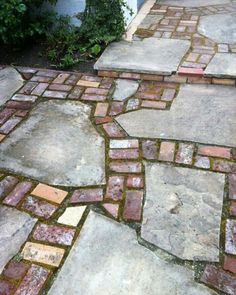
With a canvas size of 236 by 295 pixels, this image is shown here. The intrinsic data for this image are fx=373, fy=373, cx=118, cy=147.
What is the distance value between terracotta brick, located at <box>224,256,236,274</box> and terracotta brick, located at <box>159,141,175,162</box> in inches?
32.3

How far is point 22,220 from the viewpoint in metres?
2.16

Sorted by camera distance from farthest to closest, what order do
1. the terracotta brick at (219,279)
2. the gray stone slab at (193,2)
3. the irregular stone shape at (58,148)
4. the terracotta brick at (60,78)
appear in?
the gray stone slab at (193,2), the terracotta brick at (60,78), the irregular stone shape at (58,148), the terracotta brick at (219,279)

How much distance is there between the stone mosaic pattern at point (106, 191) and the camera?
1.88m

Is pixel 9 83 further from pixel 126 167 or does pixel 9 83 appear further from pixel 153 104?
pixel 126 167

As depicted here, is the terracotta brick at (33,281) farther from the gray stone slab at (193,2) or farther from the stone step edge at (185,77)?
the gray stone slab at (193,2)

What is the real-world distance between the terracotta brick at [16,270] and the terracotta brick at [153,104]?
1.72m

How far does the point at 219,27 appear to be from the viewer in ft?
14.5

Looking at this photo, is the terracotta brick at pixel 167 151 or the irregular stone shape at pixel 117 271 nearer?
the irregular stone shape at pixel 117 271

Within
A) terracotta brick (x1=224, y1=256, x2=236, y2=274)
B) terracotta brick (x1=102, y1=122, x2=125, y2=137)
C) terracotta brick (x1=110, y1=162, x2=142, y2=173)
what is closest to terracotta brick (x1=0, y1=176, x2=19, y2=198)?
terracotta brick (x1=110, y1=162, x2=142, y2=173)

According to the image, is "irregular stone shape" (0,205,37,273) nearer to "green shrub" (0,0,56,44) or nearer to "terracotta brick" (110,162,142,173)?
"terracotta brick" (110,162,142,173)

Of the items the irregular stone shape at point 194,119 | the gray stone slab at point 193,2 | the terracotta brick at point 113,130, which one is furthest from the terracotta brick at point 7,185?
the gray stone slab at point 193,2

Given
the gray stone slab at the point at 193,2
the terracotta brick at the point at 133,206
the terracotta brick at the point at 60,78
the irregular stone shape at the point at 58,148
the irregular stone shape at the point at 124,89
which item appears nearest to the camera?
the terracotta brick at the point at 133,206

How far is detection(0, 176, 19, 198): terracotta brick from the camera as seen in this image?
7.73ft

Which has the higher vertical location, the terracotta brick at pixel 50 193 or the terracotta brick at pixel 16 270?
the terracotta brick at pixel 16 270
